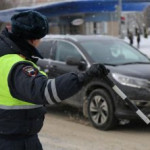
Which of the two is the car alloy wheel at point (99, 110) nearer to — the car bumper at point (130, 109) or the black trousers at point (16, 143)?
the car bumper at point (130, 109)

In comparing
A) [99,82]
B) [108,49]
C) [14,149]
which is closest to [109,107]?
[99,82]

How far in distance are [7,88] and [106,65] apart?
16.5 feet

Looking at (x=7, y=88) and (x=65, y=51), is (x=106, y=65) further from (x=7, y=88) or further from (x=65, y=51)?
(x=7, y=88)

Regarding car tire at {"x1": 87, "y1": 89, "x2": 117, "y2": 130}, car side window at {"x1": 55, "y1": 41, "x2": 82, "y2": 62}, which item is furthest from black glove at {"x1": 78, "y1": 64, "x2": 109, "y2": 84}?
car side window at {"x1": 55, "y1": 41, "x2": 82, "y2": 62}

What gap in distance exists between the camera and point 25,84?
2.26 metres

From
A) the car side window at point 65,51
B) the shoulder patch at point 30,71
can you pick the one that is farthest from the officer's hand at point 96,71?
the car side window at point 65,51

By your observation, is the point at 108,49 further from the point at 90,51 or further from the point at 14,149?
the point at 14,149

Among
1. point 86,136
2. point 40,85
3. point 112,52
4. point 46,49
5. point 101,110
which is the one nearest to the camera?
point 40,85

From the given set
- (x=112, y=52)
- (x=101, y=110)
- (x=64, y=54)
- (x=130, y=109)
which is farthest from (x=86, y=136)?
(x=64, y=54)

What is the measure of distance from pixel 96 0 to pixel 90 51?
30.9 meters

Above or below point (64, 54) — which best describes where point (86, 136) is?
below

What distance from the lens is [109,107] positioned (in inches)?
270

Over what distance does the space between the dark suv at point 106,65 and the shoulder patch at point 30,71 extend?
4.45 metres

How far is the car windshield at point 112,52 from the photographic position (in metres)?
7.70
